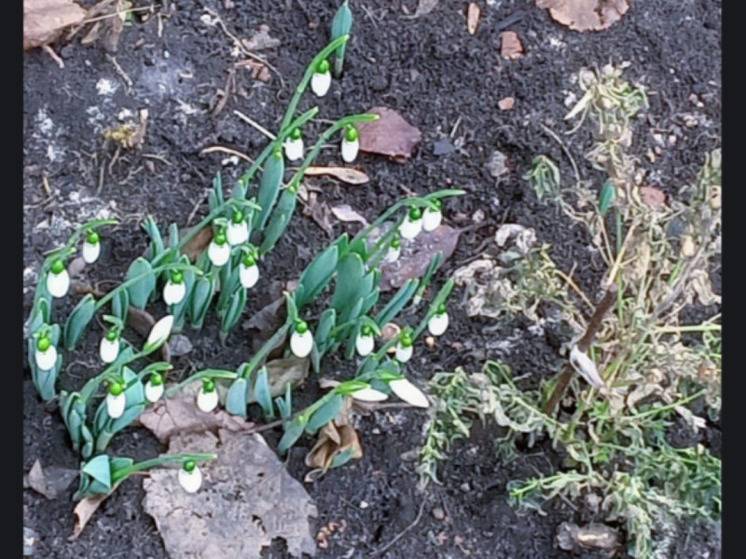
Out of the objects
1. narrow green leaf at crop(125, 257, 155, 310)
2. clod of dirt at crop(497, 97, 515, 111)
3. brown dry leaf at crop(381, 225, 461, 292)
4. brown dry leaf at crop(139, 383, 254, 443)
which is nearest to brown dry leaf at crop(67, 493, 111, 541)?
brown dry leaf at crop(139, 383, 254, 443)

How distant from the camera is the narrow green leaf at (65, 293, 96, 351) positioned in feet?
8.67

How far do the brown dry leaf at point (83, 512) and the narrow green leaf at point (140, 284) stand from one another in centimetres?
37

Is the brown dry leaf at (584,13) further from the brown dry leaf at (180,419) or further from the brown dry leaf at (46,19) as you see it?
the brown dry leaf at (180,419)

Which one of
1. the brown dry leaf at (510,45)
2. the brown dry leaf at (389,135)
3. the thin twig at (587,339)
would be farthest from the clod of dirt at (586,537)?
the brown dry leaf at (510,45)

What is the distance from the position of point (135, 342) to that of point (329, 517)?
0.50 m

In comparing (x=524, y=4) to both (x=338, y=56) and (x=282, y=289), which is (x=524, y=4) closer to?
(x=338, y=56)

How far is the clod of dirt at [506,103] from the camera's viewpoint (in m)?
3.30

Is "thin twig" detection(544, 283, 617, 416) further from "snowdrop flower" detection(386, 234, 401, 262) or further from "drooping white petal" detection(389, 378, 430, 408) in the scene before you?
"snowdrop flower" detection(386, 234, 401, 262)

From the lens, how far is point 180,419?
2.72 m

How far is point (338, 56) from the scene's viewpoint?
3244 mm

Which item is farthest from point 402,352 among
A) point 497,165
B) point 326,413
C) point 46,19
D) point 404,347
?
point 46,19

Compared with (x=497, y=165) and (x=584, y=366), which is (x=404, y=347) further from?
(x=497, y=165)

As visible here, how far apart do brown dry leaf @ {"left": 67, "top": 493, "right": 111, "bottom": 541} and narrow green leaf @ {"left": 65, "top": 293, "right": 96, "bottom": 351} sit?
0.31 m

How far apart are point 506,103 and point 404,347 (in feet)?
2.95
